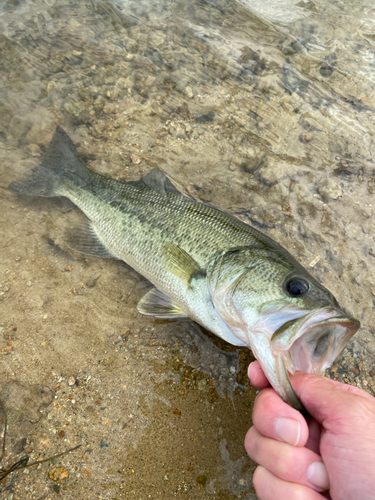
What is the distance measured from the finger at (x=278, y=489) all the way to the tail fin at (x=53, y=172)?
310 centimetres

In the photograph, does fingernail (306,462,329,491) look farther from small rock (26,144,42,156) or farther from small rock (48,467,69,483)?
small rock (26,144,42,156)

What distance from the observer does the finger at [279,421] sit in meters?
1.79

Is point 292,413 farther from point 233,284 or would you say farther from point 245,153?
point 245,153

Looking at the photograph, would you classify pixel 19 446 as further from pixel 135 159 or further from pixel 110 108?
pixel 110 108

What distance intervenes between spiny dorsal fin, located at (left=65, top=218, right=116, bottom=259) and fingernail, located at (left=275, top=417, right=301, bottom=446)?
2.25 meters

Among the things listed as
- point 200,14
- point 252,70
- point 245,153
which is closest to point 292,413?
point 245,153

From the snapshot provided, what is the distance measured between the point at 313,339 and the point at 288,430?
60 cm

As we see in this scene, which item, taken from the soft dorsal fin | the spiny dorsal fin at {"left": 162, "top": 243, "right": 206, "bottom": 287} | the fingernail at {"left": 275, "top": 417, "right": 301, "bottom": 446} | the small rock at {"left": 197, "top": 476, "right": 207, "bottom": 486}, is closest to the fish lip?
the fingernail at {"left": 275, "top": 417, "right": 301, "bottom": 446}

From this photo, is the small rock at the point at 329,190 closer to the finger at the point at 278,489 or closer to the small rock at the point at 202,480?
the finger at the point at 278,489

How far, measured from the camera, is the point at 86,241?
346cm

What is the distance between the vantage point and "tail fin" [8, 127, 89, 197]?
3582 mm

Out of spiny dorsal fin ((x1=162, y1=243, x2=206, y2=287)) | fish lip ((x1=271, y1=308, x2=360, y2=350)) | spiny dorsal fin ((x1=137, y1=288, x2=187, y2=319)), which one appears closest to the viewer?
fish lip ((x1=271, y1=308, x2=360, y2=350))

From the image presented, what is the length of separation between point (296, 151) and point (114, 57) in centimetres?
292

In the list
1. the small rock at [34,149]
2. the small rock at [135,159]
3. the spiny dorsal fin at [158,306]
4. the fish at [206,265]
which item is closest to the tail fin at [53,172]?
the fish at [206,265]
